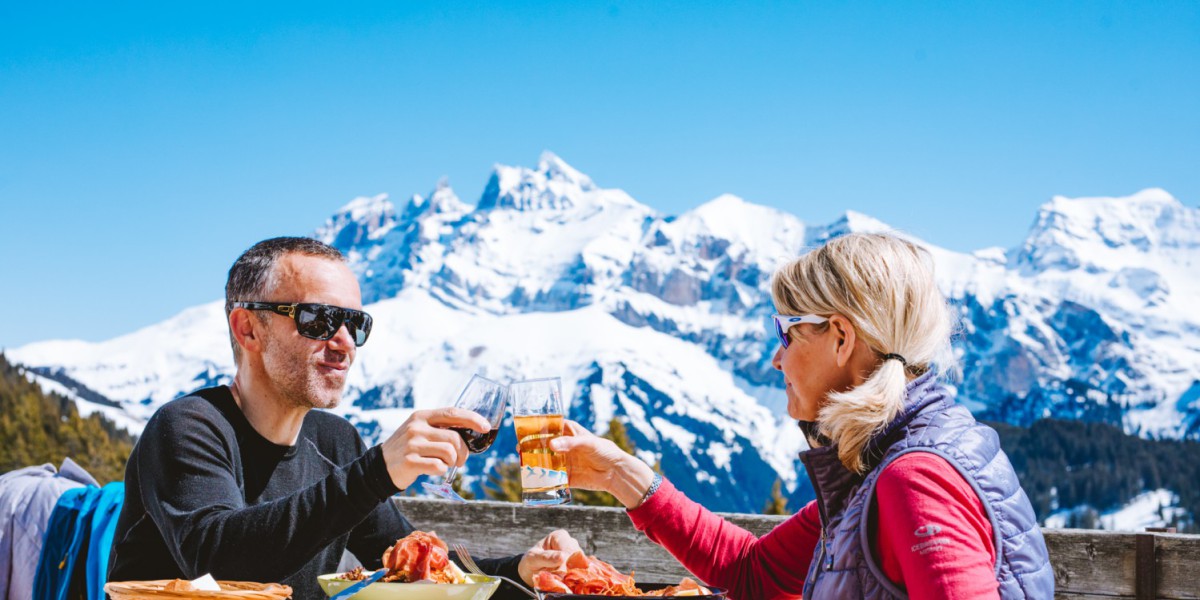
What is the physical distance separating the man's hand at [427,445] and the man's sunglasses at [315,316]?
75 centimetres

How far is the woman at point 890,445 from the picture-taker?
2.47 metres

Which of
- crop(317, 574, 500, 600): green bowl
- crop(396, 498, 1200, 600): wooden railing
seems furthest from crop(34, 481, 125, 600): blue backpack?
crop(317, 574, 500, 600): green bowl

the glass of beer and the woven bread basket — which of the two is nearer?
the woven bread basket

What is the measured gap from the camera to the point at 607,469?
402 centimetres

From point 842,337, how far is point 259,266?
6.73 feet

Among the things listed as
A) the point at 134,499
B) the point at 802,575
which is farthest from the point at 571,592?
the point at 134,499

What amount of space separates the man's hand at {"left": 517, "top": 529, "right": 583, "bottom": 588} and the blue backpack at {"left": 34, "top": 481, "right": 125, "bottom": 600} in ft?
6.85

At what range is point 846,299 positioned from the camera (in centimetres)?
301

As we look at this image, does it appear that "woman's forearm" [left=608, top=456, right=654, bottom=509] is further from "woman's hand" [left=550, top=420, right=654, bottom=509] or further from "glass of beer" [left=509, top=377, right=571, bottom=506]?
"glass of beer" [left=509, top=377, right=571, bottom=506]

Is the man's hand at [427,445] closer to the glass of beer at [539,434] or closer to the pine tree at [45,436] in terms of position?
the glass of beer at [539,434]

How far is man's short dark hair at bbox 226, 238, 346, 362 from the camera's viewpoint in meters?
3.72

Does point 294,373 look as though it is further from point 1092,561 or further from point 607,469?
point 1092,561

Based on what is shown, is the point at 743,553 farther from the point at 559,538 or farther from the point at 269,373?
the point at 269,373

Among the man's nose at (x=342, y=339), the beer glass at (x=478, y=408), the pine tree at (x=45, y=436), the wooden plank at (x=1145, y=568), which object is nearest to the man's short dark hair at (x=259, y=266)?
the man's nose at (x=342, y=339)
